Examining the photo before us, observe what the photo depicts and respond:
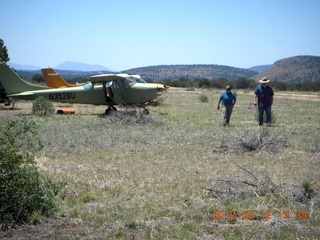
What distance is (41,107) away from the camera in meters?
16.6

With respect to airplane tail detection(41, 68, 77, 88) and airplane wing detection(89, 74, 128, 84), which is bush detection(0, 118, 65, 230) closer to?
airplane wing detection(89, 74, 128, 84)

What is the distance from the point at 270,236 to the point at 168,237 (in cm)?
103

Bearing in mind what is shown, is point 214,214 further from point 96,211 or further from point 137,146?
point 137,146

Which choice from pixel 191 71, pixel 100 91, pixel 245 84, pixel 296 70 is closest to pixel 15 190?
pixel 100 91

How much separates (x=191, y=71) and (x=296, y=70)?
175 ft

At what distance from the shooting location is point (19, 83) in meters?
18.4

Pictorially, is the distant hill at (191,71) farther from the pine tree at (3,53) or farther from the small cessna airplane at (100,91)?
the small cessna airplane at (100,91)

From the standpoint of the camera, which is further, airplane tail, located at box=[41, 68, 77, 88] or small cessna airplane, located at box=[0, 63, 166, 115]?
airplane tail, located at box=[41, 68, 77, 88]

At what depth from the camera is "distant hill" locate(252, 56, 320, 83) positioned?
380 feet

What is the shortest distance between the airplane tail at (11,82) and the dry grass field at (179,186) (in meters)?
8.30

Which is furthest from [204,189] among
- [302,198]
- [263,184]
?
[302,198]
